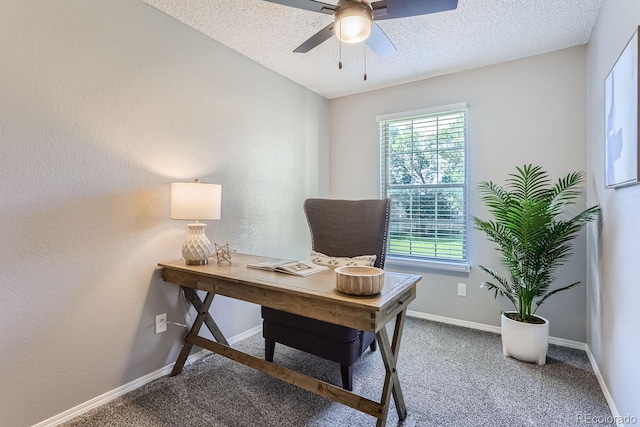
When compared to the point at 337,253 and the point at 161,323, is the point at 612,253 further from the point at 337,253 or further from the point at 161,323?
the point at 161,323

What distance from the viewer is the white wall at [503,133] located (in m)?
2.53

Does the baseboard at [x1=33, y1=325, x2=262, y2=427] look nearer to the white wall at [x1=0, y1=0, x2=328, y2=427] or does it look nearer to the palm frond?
the white wall at [x1=0, y1=0, x2=328, y2=427]

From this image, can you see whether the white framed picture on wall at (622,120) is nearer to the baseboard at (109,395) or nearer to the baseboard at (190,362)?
the baseboard at (190,362)

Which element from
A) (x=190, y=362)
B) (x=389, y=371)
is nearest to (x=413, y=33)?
(x=389, y=371)

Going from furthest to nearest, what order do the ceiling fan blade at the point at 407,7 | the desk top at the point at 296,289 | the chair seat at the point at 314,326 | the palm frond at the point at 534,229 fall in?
the palm frond at the point at 534,229 → the chair seat at the point at 314,326 → the ceiling fan blade at the point at 407,7 → the desk top at the point at 296,289

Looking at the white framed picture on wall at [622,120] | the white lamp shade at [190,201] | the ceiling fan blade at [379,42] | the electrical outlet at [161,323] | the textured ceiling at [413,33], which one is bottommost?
the electrical outlet at [161,323]

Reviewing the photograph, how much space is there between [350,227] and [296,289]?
102 cm

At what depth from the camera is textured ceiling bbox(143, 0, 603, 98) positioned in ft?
6.69

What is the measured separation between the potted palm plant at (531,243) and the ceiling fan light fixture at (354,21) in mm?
1679

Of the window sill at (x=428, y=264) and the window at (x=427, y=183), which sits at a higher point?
the window at (x=427, y=183)

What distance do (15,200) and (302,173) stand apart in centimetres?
234

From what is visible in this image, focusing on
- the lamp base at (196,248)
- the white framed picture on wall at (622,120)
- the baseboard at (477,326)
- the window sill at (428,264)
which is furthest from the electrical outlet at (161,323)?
the white framed picture on wall at (622,120)

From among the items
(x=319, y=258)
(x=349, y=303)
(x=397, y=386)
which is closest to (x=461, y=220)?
(x=319, y=258)

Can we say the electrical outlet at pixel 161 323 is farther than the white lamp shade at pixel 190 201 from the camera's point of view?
Yes
